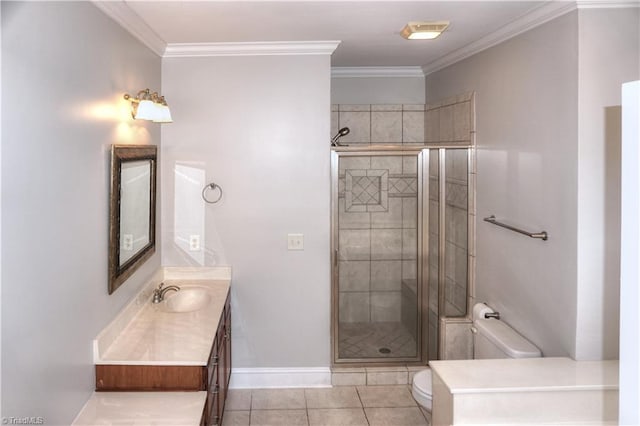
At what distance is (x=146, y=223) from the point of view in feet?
10.3

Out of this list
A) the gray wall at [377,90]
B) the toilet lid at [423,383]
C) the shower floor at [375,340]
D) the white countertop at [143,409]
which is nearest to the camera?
the white countertop at [143,409]

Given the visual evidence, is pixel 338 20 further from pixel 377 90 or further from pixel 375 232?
pixel 377 90

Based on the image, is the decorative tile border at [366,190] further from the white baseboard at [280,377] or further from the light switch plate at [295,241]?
A: the white baseboard at [280,377]

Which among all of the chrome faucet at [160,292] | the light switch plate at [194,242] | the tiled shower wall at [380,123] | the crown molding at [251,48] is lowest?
the chrome faucet at [160,292]

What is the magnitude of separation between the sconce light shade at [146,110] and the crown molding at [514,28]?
81.4 inches

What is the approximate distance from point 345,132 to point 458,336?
189cm

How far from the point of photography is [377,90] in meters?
4.61

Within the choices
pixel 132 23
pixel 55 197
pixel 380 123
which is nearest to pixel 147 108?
pixel 132 23

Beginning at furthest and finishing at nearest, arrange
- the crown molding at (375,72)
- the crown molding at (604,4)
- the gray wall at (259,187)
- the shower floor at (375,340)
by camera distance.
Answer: the crown molding at (375,72)
the shower floor at (375,340)
the gray wall at (259,187)
the crown molding at (604,4)

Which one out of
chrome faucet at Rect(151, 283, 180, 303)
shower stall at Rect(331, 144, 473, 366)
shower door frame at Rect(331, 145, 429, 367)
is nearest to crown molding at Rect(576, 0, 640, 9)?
shower stall at Rect(331, 144, 473, 366)

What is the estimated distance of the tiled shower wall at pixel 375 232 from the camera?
379cm

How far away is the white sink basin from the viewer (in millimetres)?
3264

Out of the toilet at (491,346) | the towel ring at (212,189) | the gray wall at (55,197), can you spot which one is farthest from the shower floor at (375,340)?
the gray wall at (55,197)

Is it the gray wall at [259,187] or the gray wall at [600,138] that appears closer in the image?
the gray wall at [600,138]
